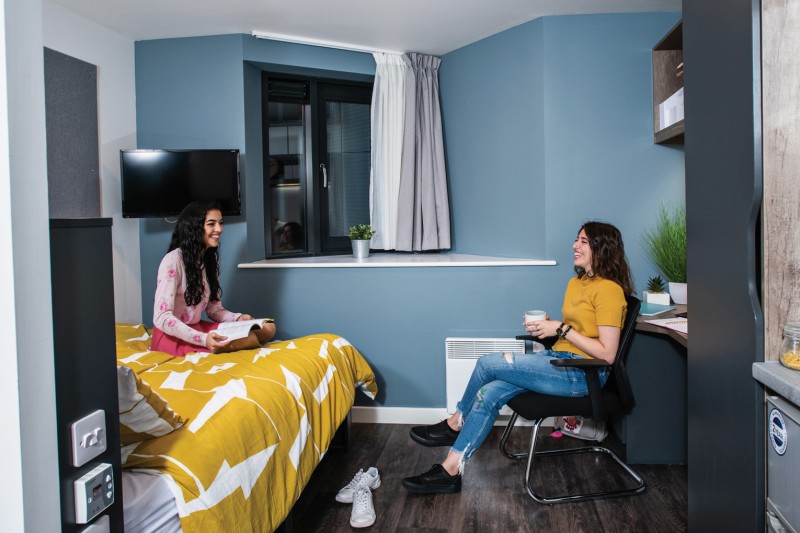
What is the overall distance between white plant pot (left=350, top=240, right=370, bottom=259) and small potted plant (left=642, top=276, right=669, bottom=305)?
5.52 ft

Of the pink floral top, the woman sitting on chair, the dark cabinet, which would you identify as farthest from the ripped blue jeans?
the dark cabinet

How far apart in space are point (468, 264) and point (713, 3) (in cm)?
208

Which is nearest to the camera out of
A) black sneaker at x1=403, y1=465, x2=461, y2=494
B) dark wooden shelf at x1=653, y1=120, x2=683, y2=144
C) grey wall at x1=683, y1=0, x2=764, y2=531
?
grey wall at x1=683, y1=0, x2=764, y2=531

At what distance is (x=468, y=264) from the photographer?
3426mm

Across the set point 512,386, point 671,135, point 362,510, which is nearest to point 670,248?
point 671,135

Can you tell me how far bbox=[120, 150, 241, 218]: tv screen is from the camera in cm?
339

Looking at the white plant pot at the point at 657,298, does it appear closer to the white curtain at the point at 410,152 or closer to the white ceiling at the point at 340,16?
the white curtain at the point at 410,152

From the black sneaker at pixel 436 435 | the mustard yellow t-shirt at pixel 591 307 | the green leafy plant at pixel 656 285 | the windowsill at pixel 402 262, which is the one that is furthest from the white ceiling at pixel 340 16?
the black sneaker at pixel 436 435

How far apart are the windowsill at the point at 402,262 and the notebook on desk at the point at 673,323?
78 centimetres

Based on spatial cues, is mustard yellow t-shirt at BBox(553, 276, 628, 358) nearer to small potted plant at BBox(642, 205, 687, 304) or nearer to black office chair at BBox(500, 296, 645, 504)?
black office chair at BBox(500, 296, 645, 504)

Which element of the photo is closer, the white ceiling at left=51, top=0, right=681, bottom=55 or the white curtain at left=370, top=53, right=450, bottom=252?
the white ceiling at left=51, top=0, right=681, bottom=55

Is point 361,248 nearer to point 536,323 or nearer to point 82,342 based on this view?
point 536,323

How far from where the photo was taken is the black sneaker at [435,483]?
2.59 metres

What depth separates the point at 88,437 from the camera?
3.07 ft
